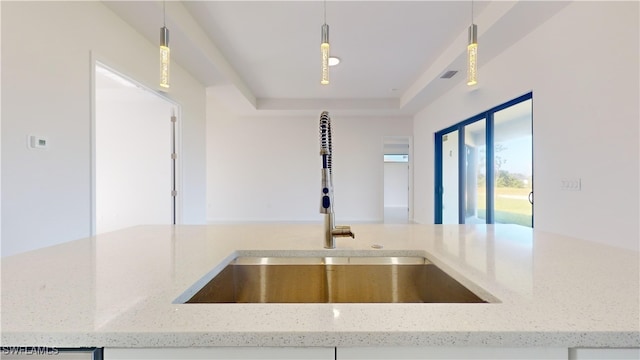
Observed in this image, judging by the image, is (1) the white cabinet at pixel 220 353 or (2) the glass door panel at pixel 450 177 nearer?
(1) the white cabinet at pixel 220 353

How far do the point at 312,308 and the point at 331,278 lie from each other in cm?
52

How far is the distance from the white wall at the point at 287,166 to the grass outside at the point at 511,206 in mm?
3322

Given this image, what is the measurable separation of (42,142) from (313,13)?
102 inches

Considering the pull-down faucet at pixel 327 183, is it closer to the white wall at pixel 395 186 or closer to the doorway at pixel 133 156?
the doorway at pixel 133 156

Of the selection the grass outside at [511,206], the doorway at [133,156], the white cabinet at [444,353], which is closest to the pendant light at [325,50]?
the white cabinet at [444,353]

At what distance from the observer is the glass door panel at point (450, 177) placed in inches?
212

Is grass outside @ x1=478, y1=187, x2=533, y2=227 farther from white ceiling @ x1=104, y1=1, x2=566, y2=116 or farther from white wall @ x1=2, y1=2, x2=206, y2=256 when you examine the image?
white wall @ x1=2, y1=2, x2=206, y2=256

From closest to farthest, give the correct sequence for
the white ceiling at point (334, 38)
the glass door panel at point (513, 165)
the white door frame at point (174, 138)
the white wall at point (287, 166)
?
the white door frame at point (174, 138)
the white ceiling at point (334, 38)
the glass door panel at point (513, 165)
the white wall at point (287, 166)

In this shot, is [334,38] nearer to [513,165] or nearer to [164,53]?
[164,53]

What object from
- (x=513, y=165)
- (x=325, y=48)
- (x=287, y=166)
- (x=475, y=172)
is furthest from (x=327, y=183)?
(x=287, y=166)

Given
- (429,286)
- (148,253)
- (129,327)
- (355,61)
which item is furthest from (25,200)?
(355,61)

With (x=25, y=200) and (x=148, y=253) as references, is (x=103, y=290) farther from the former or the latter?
(x=25, y=200)

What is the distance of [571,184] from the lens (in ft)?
8.62

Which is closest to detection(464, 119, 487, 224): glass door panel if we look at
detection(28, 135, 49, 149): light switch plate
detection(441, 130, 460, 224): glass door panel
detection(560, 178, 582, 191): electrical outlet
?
detection(441, 130, 460, 224): glass door panel
